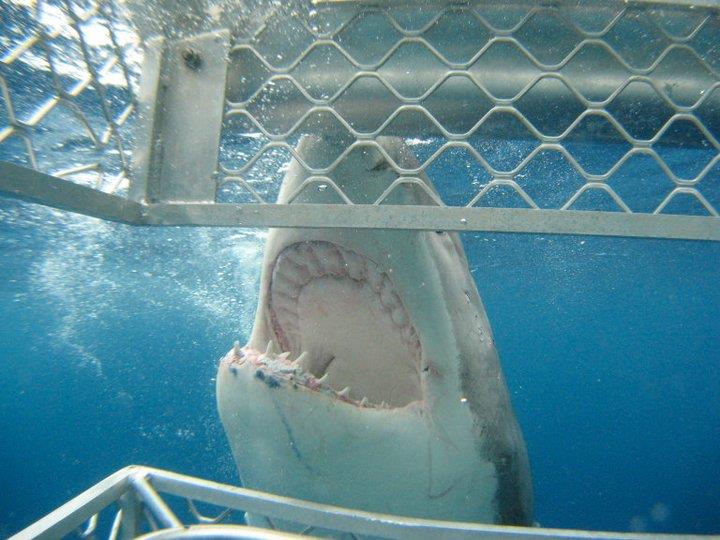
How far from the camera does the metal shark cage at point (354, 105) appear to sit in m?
1.63

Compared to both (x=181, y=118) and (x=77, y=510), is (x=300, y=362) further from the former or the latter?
(x=181, y=118)

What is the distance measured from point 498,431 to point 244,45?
184cm

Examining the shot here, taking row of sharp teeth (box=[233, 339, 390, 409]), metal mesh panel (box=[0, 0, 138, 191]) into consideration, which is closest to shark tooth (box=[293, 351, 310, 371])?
row of sharp teeth (box=[233, 339, 390, 409])

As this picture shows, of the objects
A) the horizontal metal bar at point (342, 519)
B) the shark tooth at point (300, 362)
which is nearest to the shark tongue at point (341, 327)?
the shark tooth at point (300, 362)

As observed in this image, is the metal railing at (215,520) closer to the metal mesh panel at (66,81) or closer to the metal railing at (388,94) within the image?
the metal railing at (388,94)

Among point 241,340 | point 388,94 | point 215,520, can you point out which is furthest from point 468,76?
point 241,340

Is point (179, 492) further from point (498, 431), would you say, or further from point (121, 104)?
Result: point (121, 104)

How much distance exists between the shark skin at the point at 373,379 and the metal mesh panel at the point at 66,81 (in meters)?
0.80

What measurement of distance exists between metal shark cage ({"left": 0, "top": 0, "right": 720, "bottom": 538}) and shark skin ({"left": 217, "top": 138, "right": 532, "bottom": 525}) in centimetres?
Result: 25

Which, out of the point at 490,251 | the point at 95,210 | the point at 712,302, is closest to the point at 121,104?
the point at 95,210

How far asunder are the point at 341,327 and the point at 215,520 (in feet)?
3.17

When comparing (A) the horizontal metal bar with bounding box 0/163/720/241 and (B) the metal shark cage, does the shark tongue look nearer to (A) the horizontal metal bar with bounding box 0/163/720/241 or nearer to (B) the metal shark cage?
(B) the metal shark cage

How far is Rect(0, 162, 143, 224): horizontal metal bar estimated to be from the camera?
4.76ft

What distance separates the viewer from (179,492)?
1.95m
